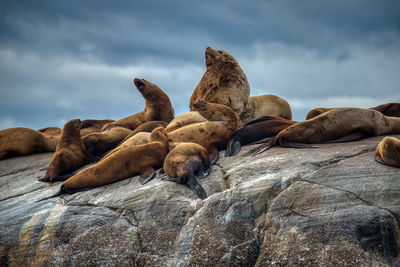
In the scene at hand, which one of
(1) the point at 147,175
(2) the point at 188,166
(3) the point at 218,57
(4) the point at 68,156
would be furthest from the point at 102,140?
Result: (2) the point at 188,166

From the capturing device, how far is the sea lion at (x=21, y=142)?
6957mm

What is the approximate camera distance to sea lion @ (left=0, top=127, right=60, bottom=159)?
22.8 feet

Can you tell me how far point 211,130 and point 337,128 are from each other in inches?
74.8

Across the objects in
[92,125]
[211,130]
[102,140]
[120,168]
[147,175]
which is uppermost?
[92,125]

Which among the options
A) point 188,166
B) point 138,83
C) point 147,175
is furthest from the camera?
point 138,83

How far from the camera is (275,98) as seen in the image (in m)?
8.18

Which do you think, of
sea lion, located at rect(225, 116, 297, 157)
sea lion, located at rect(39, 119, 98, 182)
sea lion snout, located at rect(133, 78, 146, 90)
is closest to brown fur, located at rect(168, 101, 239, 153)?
sea lion, located at rect(225, 116, 297, 157)

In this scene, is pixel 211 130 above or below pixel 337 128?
above

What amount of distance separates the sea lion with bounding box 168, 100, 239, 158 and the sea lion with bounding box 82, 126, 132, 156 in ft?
6.18

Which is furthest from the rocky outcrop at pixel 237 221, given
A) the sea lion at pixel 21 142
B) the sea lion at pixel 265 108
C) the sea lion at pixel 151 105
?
the sea lion at pixel 151 105

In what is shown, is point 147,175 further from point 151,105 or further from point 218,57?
point 151,105

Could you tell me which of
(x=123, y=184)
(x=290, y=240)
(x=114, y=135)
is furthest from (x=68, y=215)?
(x=114, y=135)

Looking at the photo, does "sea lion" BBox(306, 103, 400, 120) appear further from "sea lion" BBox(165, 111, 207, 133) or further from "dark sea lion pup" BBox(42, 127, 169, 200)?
"dark sea lion pup" BBox(42, 127, 169, 200)

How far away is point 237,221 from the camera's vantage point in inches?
108
